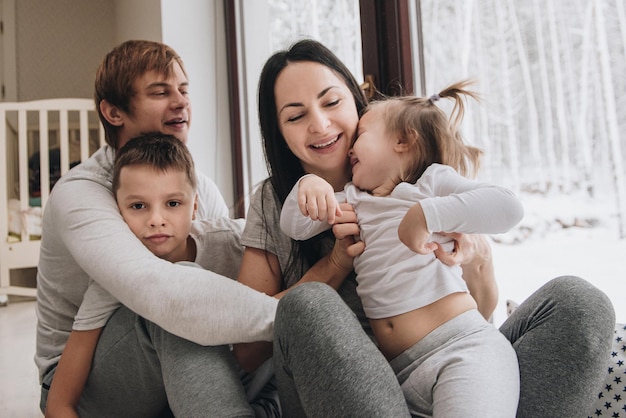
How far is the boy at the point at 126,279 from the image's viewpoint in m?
0.81

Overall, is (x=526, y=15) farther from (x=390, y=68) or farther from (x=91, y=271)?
(x=91, y=271)

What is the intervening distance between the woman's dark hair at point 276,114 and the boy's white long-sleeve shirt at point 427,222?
0.15 metres

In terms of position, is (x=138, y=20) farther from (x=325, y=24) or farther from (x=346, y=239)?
(x=346, y=239)

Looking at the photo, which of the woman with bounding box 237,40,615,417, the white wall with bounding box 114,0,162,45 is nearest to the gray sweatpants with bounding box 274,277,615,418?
the woman with bounding box 237,40,615,417

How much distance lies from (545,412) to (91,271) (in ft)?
2.37

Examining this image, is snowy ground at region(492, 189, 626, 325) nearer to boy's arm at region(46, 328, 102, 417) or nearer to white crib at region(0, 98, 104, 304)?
boy's arm at region(46, 328, 102, 417)

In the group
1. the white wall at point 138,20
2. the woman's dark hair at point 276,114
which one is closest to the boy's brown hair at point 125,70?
the woman's dark hair at point 276,114

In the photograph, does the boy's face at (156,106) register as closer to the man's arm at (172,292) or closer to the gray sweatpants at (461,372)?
the man's arm at (172,292)

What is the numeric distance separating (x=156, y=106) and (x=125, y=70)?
4.1 inches

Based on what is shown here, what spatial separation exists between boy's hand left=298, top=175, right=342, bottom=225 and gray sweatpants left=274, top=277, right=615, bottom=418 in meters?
0.14

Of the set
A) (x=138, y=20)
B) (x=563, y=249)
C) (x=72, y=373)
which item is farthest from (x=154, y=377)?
(x=138, y=20)

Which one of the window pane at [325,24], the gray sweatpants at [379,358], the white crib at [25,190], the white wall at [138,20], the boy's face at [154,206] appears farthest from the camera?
the white crib at [25,190]

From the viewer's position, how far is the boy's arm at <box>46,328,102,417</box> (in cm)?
90

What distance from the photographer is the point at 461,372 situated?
27.5 inches
